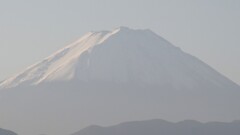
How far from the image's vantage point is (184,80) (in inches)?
7254

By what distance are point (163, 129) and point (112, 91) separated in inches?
2566

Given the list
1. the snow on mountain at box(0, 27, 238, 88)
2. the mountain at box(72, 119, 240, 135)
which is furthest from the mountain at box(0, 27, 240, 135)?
the mountain at box(72, 119, 240, 135)

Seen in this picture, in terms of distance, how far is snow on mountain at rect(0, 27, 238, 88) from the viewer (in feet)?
596

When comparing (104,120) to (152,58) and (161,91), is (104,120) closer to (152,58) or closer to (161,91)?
(161,91)

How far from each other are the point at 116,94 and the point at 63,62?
67.3 ft

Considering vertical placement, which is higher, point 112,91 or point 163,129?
point 112,91

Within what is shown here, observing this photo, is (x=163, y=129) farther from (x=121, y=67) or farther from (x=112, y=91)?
(x=121, y=67)

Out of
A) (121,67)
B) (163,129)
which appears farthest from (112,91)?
(163,129)

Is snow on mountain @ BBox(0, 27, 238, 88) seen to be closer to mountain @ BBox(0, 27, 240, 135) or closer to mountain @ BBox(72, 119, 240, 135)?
mountain @ BBox(0, 27, 240, 135)

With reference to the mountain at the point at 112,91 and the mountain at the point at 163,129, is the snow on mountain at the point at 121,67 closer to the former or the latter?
the mountain at the point at 112,91

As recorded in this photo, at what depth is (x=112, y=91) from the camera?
17525 cm

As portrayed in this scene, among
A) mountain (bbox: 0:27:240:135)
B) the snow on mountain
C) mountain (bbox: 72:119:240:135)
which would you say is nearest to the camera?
mountain (bbox: 72:119:240:135)

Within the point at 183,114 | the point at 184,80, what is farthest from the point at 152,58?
the point at 183,114

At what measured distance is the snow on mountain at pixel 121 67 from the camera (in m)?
182
